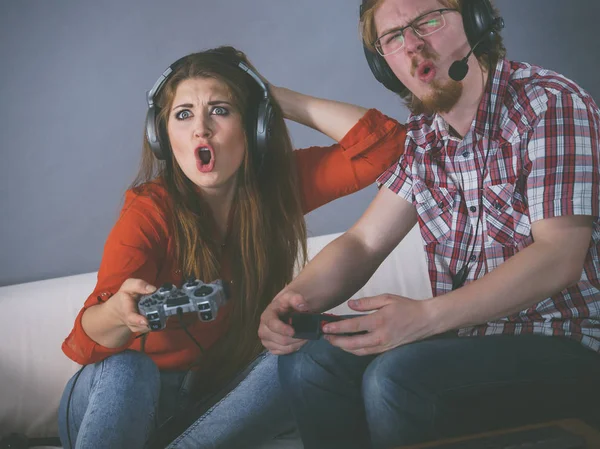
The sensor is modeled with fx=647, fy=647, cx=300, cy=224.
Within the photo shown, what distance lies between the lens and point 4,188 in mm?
1412

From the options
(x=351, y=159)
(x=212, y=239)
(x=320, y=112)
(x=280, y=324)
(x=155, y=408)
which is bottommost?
(x=155, y=408)

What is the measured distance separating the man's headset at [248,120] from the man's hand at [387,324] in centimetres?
40

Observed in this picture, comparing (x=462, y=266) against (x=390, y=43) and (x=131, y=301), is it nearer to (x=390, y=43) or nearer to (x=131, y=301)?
(x=390, y=43)

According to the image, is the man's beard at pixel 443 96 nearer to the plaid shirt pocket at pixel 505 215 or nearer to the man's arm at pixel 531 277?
the plaid shirt pocket at pixel 505 215

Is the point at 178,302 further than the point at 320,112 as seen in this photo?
No

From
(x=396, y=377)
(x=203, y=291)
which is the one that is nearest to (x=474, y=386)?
(x=396, y=377)

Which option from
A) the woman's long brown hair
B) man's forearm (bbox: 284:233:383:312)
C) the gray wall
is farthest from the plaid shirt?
the gray wall

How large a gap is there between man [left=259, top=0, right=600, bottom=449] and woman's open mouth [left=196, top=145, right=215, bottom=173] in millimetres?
269

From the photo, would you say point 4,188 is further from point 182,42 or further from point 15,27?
point 182,42

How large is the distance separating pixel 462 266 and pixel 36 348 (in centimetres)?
102

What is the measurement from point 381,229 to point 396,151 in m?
0.18

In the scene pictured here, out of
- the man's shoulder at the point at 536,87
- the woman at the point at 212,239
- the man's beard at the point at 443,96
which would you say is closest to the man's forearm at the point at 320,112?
the woman at the point at 212,239

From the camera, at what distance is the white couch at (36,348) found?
1.47 meters

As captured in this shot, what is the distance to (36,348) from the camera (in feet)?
5.06
